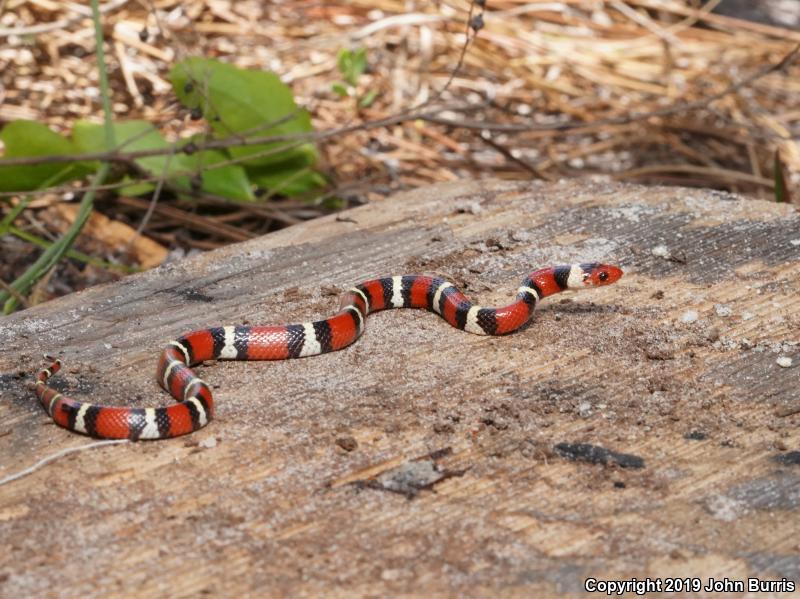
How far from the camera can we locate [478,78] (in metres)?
8.96

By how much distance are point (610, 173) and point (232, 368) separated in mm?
4677

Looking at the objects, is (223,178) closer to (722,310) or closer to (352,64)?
(352,64)

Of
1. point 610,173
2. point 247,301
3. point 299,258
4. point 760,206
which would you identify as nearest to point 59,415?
point 247,301

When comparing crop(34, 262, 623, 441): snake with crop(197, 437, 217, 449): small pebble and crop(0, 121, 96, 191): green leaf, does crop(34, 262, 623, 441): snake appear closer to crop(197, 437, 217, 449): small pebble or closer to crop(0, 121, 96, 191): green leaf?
crop(197, 437, 217, 449): small pebble

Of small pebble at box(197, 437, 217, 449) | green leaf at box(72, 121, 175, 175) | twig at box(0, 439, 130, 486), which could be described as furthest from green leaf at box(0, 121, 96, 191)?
small pebble at box(197, 437, 217, 449)

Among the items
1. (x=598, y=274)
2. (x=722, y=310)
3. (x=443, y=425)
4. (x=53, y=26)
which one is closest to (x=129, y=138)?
(x=53, y=26)

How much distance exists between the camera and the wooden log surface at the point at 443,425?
127 inches

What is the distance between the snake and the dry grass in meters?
2.77

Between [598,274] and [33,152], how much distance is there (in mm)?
3594

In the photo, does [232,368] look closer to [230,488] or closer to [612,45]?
[230,488]

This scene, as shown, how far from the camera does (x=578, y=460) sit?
369cm

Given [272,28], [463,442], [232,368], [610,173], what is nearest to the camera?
[463,442]

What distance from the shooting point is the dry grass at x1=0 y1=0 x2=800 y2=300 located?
319 inches

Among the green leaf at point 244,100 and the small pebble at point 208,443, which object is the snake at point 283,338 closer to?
the small pebble at point 208,443
